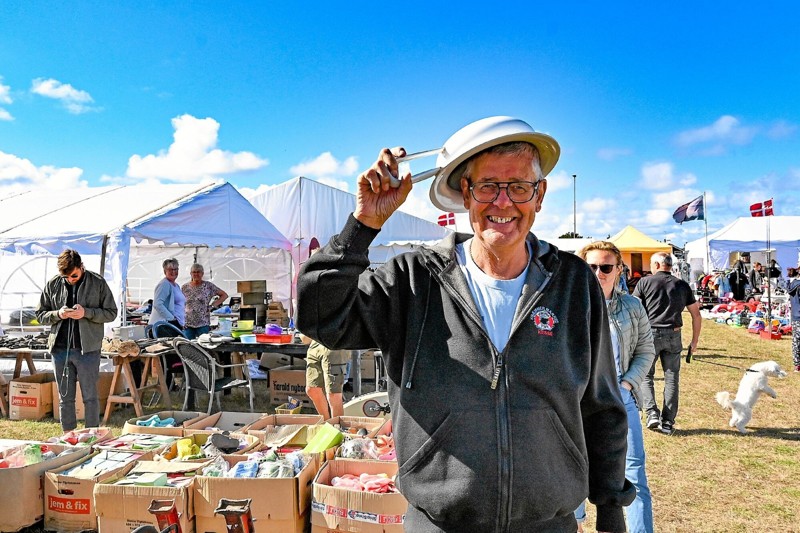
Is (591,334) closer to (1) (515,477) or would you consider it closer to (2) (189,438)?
(1) (515,477)

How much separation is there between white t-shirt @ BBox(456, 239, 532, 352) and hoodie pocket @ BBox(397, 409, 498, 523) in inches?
8.1

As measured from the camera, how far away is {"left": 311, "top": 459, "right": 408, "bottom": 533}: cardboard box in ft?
10.1

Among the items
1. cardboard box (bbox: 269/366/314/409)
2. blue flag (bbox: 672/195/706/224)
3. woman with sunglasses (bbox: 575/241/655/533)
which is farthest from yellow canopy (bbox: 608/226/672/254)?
woman with sunglasses (bbox: 575/241/655/533)

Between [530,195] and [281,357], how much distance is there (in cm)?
740

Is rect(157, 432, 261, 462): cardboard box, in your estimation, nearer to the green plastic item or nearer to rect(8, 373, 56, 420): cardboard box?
the green plastic item

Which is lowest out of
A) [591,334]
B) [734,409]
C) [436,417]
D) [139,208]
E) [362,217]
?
[734,409]

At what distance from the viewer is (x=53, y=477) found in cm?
375

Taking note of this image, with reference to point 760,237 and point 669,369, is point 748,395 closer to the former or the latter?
point 669,369

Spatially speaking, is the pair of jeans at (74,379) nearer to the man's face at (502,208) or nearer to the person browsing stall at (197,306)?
the person browsing stall at (197,306)

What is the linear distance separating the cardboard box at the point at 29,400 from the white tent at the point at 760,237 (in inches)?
763

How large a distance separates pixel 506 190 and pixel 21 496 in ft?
12.5

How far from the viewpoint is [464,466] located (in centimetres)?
141

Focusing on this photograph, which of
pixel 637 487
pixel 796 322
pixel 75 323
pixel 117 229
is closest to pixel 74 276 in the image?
pixel 75 323

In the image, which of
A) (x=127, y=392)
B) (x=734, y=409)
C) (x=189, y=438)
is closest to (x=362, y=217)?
(x=189, y=438)
